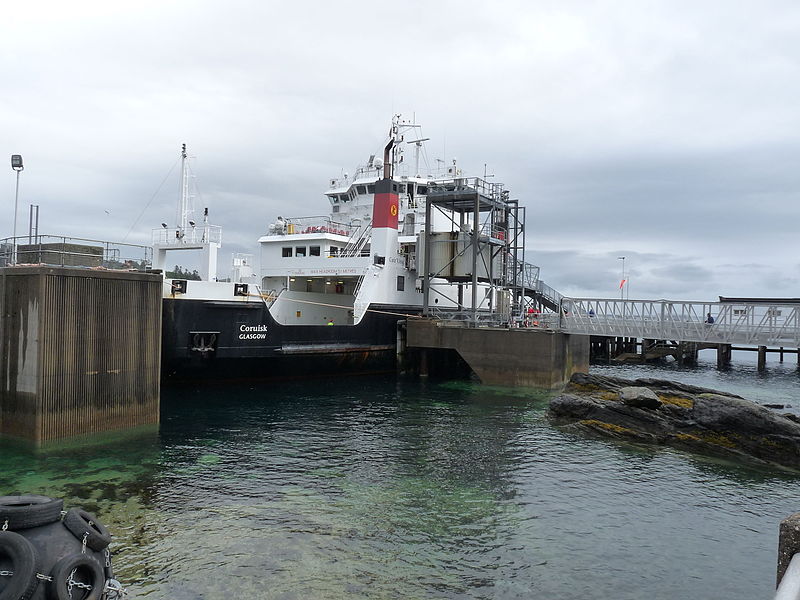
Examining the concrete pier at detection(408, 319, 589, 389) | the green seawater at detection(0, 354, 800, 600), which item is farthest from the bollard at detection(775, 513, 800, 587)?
the concrete pier at detection(408, 319, 589, 389)

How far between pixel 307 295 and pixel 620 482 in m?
22.5

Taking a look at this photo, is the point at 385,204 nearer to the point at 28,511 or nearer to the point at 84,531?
the point at 84,531

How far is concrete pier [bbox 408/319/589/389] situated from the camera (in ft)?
87.2

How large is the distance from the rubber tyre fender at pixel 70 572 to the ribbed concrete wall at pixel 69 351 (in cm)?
882

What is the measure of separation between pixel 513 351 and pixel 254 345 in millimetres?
11289

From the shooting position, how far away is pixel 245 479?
1229 cm

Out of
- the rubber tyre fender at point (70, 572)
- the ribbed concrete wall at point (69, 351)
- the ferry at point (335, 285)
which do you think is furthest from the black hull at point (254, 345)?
the rubber tyre fender at point (70, 572)

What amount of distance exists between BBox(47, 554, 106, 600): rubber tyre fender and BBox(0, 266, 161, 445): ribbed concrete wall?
8.82 metres

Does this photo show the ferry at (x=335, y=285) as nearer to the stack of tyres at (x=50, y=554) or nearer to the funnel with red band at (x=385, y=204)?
the funnel with red band at (x=385, y=204)

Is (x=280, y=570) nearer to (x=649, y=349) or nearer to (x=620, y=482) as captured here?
(x=620, y=482)

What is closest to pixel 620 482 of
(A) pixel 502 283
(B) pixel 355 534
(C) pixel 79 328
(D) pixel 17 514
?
(B) pixel 355 534

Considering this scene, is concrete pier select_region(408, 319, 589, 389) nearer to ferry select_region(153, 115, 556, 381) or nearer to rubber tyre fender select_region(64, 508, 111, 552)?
ferry select_region(153, 115, 556, 381)

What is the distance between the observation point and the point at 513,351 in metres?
27.2

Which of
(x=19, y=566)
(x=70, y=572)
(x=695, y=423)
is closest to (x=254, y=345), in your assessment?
(x=695, y=423)
